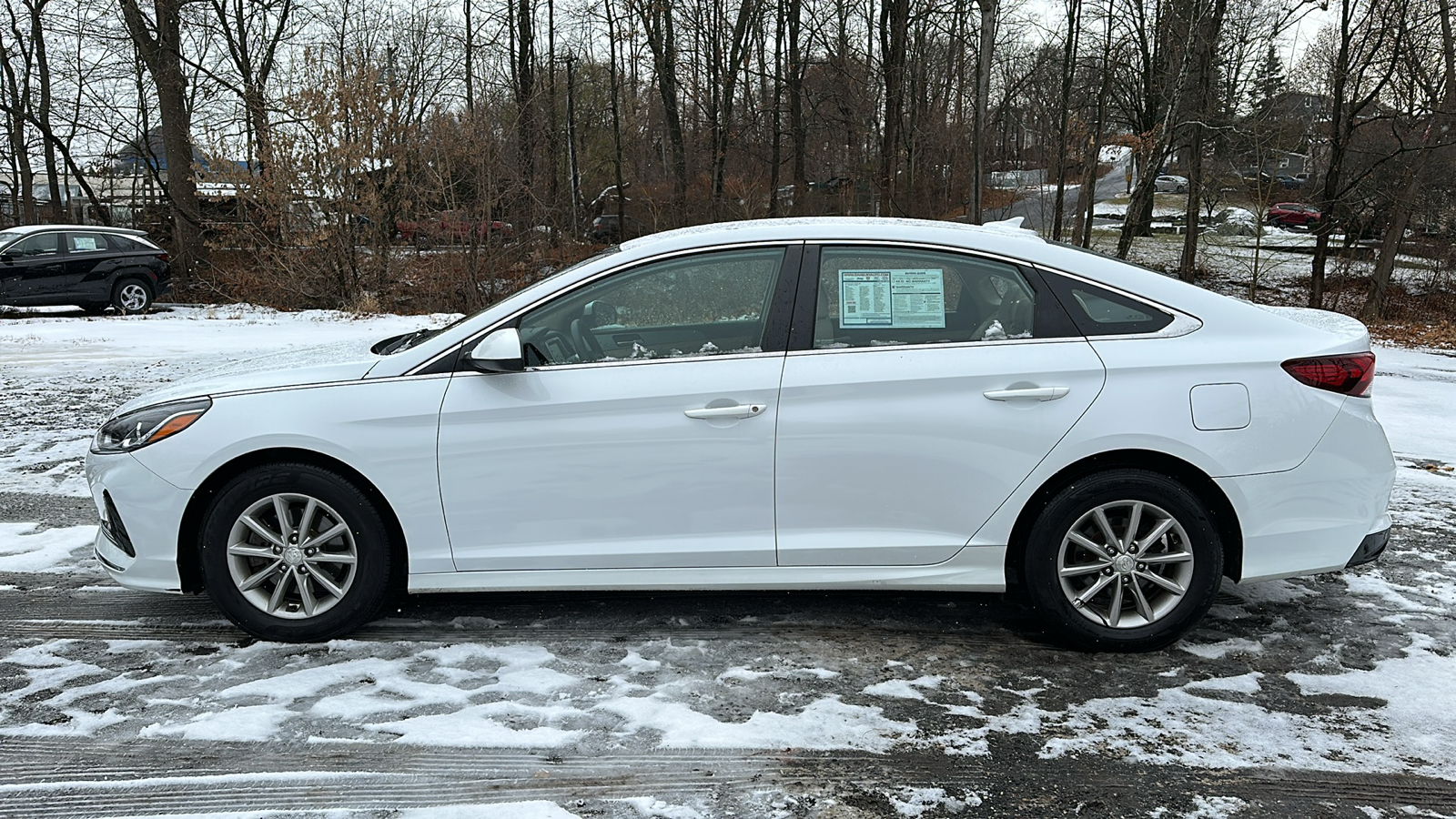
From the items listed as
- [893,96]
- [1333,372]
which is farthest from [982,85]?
[1333,372]

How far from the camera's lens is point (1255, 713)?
3.55m

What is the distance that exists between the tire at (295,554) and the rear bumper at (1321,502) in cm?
322

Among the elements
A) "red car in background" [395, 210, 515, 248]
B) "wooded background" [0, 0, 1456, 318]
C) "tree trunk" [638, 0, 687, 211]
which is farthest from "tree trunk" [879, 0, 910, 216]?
"red car in background" [395, 210, 515, 248]

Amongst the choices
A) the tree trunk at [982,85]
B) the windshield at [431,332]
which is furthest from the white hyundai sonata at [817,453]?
the tree trunk at [982,85]

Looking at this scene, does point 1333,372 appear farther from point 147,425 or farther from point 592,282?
point 147,425

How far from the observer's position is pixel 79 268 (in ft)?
59.8

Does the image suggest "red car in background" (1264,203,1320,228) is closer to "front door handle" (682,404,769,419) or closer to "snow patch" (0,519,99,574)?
"front door handle" (682,404,769,419)

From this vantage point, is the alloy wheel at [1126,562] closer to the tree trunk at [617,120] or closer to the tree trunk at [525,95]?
the tree trunk at [525,95]

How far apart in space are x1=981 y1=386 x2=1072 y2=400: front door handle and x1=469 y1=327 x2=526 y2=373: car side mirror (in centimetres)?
173

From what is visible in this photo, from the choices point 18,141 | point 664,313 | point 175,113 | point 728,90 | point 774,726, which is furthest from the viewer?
point 728,90

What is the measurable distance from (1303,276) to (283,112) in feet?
82.3

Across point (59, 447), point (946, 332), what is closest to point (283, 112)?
point (59, 447)

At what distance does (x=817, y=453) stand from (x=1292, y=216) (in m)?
35.8

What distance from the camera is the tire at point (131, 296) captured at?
61.4ft
